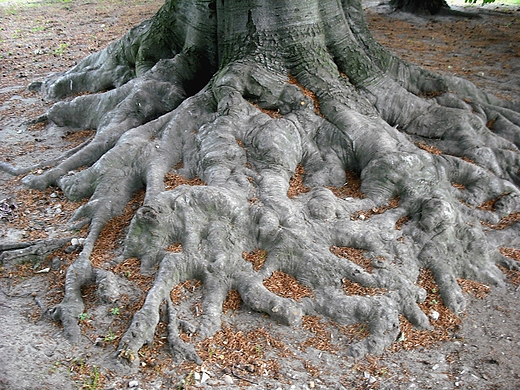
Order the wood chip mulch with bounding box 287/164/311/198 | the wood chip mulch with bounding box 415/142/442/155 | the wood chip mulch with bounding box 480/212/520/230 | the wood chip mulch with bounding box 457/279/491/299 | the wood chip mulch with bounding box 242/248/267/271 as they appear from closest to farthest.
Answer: the wood chip mulch with bounding box 242/248/267/271 < the wood chip mulch with bounding box 457/279/491/299 < the wood chip mulch with bounding box 287/164/311/198 < the wood chip mulch with bounding box 480/212/520/230 < the wood chip mulch with bounding box 415/142/442/155

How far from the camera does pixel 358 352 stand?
3.85 meters

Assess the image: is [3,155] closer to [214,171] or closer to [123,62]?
[123,62]

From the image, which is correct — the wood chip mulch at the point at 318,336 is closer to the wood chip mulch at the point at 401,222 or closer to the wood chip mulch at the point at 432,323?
the wood chip mulch at the point at 432,323

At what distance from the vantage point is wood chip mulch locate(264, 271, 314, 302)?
168 inches

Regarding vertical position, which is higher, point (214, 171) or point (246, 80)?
point (246, 80)

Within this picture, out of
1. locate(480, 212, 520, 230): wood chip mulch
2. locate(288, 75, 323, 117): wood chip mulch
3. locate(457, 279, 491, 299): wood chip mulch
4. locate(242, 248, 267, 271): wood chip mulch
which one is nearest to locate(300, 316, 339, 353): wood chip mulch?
locate(242, 248, 267, 271): wood chip mulch

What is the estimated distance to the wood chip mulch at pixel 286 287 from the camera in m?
4.26

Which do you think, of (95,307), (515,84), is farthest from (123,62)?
(515,84)

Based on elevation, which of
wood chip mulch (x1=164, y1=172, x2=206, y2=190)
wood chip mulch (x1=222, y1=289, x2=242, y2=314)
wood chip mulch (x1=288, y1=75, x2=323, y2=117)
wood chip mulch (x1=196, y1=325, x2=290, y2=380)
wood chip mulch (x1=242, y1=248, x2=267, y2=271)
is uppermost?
wood chip mulch (x1=288, y1=75, x2=323, y2=117)

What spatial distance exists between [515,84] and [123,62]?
7099mm

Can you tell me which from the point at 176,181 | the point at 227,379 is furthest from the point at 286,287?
the point at 176,181

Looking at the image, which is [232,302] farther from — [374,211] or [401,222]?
[401,222]

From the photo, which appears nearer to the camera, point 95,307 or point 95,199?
point 95,307

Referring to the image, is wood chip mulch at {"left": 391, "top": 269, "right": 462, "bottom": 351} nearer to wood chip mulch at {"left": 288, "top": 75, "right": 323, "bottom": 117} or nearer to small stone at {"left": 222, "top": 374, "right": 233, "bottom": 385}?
small stone at {"left": 222, "top": 374, "right": 233, "bottom": 385}
